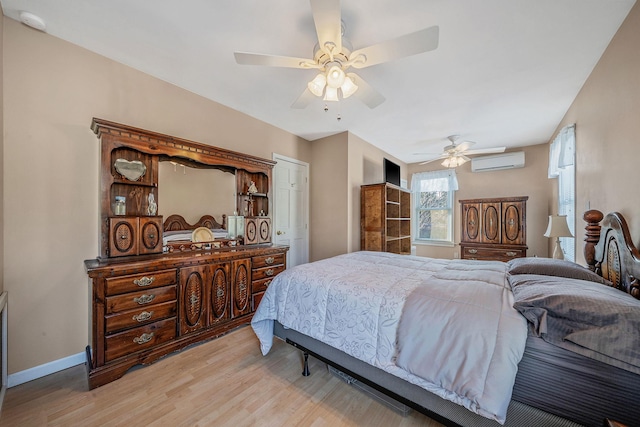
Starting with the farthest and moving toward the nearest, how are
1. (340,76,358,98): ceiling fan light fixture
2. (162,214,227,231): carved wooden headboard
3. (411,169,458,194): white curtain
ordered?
(411,169,458,194): white curtain → (162,214,227,231): carved wooden headboard → (340,76,358,98): ceiling fan light fixture

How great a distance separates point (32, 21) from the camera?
1739 mm

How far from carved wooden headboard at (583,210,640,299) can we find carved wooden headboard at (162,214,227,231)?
3400 mm

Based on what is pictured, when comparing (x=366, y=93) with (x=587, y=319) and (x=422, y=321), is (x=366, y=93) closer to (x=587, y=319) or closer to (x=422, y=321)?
(x=422, y=321)

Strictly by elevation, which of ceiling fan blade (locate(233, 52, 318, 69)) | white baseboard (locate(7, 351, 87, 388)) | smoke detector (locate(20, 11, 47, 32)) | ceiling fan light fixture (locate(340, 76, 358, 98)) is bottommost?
white baseboard (locate(7, 351, 87, 388))

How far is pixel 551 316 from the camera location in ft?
3.52

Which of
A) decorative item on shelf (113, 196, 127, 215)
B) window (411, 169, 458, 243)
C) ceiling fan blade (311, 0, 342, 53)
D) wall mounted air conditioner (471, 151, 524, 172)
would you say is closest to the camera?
ceiling fan blade (311, 0, 342, 53)

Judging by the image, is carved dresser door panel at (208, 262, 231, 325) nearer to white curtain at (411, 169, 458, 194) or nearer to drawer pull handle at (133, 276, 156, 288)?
drawer pull handle at (133, 276, 156, 288)

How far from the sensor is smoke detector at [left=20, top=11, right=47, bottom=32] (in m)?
1.69

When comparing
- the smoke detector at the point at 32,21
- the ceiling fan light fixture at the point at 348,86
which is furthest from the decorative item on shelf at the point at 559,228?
the smoke detector at the point at 32,21

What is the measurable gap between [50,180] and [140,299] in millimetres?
1219

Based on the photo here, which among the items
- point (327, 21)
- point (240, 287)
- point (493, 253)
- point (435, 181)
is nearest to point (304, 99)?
point (327, 21)

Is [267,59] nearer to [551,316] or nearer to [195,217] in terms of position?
[195,217]

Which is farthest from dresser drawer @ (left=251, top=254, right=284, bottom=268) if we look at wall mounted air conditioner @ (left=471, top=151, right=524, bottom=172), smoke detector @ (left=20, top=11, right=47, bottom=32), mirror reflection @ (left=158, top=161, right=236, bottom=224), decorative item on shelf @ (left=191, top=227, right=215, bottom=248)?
wall mounted air conditioner @ (left=471, top=151, right=524, bottom=172)

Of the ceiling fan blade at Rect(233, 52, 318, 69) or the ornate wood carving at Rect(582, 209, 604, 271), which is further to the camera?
the ornate wood carving at Rect(582, 209, 604, 271)
